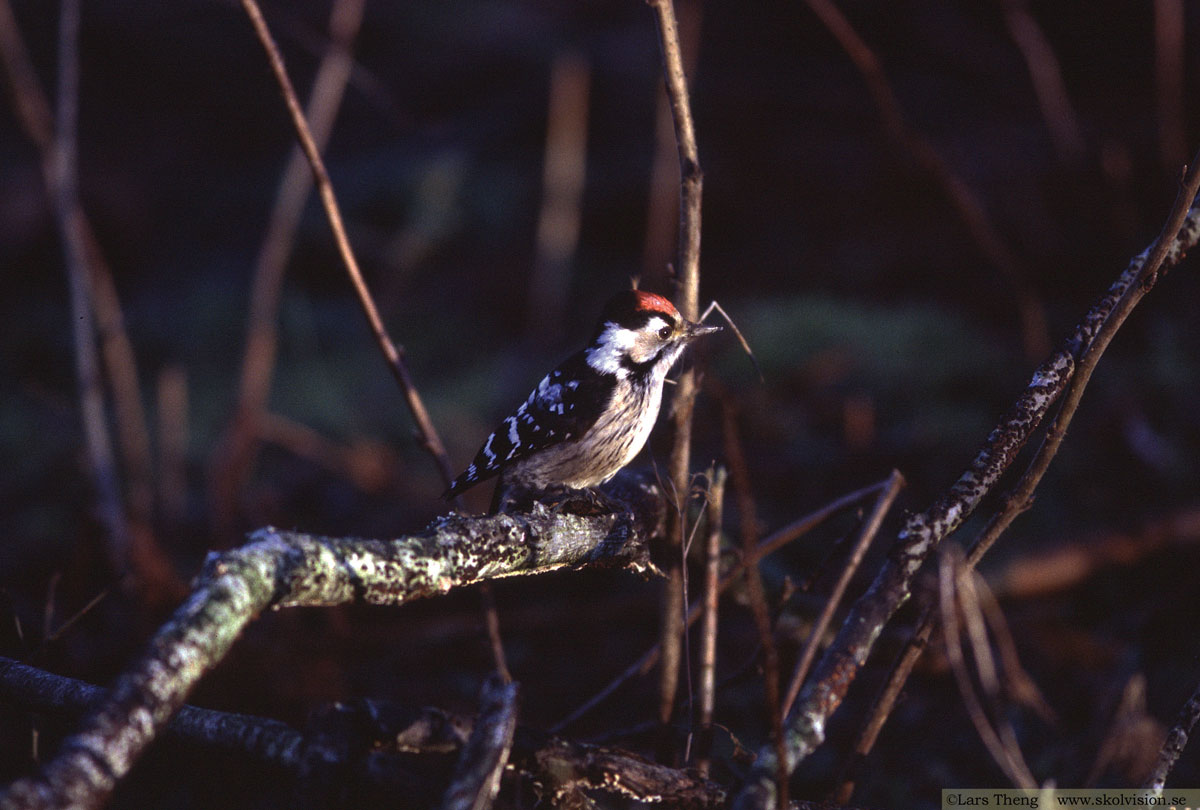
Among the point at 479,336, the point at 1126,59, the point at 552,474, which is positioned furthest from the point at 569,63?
the point at 552,474

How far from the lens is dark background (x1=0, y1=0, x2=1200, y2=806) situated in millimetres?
4152

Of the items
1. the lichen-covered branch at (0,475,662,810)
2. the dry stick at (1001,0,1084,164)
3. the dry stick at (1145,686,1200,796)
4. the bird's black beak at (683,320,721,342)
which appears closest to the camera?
the lichen-covered branch at (0,475,662,810)

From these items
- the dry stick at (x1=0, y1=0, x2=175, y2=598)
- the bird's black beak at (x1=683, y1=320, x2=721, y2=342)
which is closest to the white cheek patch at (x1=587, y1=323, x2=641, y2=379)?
the bird's black beak at (x1=683, y1=320, x2=721, y2=342)

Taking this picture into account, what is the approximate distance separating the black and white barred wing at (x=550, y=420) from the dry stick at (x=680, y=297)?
0.63 metres

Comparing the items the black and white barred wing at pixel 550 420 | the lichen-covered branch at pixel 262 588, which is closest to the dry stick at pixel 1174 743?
the lichen-covered branch at pixel 262 588

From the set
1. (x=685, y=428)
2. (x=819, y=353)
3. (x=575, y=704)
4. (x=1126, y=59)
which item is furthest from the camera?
(x=1126, y=59)

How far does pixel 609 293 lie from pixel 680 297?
242 inches

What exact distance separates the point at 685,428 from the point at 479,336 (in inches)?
246

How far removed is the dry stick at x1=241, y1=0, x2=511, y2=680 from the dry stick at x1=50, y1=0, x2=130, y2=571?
2.05 meters

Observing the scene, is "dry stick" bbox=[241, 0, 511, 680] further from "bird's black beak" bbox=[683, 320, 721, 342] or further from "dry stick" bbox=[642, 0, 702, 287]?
"dry stick" bbox=[642, 0, 702, 287]

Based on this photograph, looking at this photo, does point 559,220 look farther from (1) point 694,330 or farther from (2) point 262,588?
(2) point 262,588

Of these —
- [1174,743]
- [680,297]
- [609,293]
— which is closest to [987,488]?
[1174,743]

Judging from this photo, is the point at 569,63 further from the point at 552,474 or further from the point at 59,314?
the point at 552,474

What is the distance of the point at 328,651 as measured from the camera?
446 centimetres
